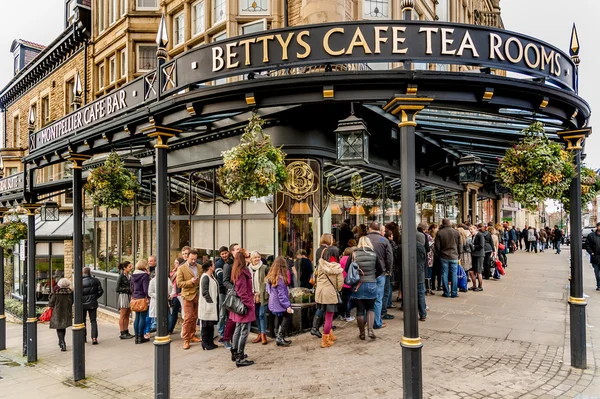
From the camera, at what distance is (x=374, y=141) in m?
9.54

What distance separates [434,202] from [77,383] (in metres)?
13.3

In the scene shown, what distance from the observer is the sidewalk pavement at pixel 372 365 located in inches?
204

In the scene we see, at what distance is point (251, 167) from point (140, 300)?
17.7 ft

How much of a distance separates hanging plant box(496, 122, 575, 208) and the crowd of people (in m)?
2.65

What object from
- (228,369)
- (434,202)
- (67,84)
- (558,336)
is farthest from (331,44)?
(67,84)

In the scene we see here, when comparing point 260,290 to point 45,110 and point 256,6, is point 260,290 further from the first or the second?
point 45,110

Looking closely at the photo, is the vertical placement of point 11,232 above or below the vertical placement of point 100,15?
below

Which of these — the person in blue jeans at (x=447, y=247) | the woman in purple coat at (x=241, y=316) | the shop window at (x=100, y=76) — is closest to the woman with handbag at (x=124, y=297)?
the woman in purple coat at (x=241, y=316)

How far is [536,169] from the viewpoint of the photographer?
5094 mm

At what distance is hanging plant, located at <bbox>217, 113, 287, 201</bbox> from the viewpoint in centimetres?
478

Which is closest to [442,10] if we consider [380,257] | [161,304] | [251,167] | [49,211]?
[380,257]

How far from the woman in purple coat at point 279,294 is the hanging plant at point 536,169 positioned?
3816mm

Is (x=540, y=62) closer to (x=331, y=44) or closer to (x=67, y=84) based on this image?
(x=331, y=44)

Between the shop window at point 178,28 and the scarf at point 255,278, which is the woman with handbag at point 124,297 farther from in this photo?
the shop window at point 178,28
